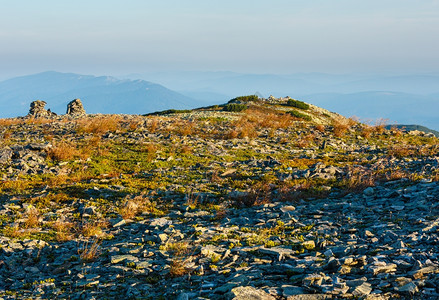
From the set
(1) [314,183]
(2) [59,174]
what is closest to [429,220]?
(1) [314,183]

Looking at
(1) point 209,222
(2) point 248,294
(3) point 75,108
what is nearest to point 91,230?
(1) point 209,222

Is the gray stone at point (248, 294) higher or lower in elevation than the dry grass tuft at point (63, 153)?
lower

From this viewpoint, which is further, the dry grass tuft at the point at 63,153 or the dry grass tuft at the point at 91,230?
the dry grass tuft at the point at 63,153

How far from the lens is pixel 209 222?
1083 cm

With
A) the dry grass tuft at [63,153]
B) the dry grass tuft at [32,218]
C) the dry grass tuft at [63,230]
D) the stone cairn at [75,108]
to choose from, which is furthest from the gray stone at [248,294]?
the stone cairn at [75,108]

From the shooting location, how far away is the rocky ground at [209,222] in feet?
21.6

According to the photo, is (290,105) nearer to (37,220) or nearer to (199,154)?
(199,154)

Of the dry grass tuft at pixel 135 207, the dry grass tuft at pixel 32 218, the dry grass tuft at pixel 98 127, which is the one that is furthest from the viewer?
the dry grass tuft at pixel 98 127

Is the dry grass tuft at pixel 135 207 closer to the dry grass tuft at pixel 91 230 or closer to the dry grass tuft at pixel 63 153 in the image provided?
the dry grass tuft at pixel 91 230

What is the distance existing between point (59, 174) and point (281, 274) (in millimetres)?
12326

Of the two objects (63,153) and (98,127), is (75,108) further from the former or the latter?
(63,153)

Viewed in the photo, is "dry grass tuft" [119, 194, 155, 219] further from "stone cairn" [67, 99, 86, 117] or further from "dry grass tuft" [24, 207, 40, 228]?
"stone cairn" [67, 99, 86, 117]

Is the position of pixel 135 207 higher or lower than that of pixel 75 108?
lower

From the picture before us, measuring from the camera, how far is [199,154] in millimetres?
20422
